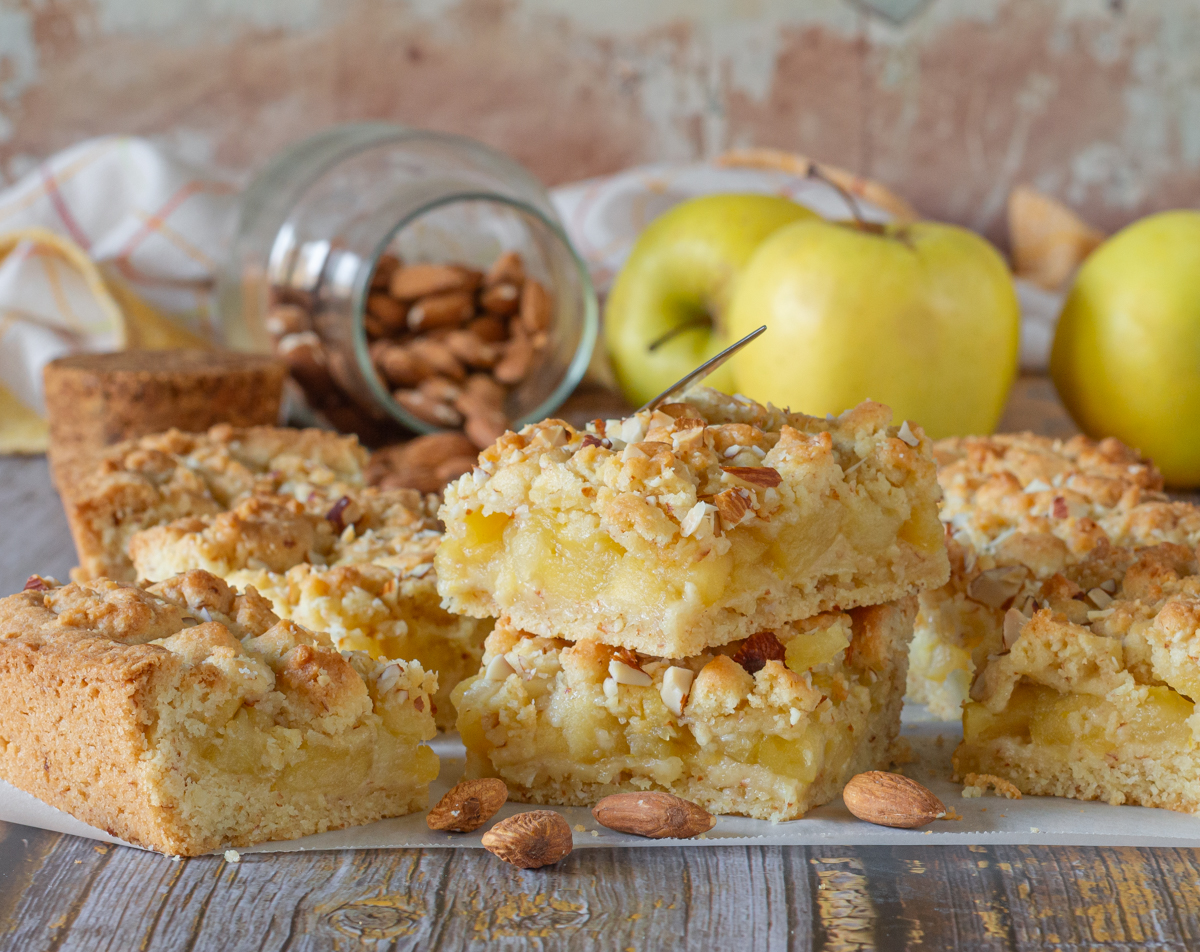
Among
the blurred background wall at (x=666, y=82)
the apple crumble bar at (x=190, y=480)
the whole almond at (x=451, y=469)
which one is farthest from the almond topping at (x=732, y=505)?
the blurred background wall at (x=666, y=82)

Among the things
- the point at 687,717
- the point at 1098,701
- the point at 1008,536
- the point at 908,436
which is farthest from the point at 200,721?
the point at 1008,536

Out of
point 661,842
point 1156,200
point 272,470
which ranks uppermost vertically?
point 661,842

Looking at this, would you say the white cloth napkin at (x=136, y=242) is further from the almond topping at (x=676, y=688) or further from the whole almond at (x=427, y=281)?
the almond topping at (x=676, y=688)

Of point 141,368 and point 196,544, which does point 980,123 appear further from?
point 196,544

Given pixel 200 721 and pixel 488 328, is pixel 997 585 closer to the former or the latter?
pixel 200 721

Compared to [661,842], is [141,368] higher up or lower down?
lower down

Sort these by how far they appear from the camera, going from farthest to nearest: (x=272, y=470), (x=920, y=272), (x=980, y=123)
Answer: (x=980, y=123) → (x=920, y=272) → (x=272, y=470)

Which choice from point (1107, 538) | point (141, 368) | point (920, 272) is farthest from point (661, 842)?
point (141, 368)
